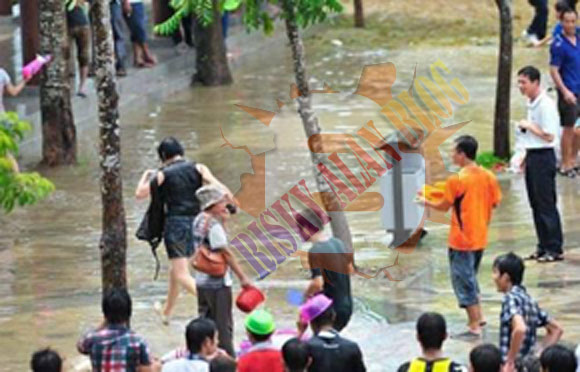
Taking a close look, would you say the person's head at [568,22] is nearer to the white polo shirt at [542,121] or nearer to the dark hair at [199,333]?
the white polo shirt at [542,121]

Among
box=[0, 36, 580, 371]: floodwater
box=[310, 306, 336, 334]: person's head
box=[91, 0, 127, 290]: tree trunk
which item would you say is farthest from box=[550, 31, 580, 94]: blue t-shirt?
box=[310, 306, 336, 334]: person's head

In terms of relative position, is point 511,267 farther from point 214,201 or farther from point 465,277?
point 214,201

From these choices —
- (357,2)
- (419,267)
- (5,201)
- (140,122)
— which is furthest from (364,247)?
(357,2)

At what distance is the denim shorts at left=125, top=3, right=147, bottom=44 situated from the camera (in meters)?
25.7

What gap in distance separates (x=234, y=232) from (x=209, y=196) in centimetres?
495

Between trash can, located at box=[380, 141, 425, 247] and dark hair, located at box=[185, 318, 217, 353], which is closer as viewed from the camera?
dark hair, located at box=[185, 318, 217, 353]

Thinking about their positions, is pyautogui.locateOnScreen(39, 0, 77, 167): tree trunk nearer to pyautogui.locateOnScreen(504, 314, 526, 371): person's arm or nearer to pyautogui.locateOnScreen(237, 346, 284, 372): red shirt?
pyautogui.locateOnScreen(504, 314, 526, 371): person's arm

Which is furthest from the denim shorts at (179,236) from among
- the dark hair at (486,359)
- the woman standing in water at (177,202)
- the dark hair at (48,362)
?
the dark hair at (486,359)

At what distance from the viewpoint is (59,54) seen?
2044 cm

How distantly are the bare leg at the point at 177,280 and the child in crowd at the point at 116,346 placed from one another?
131 inches

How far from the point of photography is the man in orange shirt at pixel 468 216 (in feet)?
41.3

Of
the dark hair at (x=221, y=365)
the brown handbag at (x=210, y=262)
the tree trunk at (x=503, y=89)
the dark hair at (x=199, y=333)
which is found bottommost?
the tree trunk at (x=503, y=89)

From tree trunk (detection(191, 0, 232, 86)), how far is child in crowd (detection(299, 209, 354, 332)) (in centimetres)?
1498

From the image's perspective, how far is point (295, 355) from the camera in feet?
30.5
